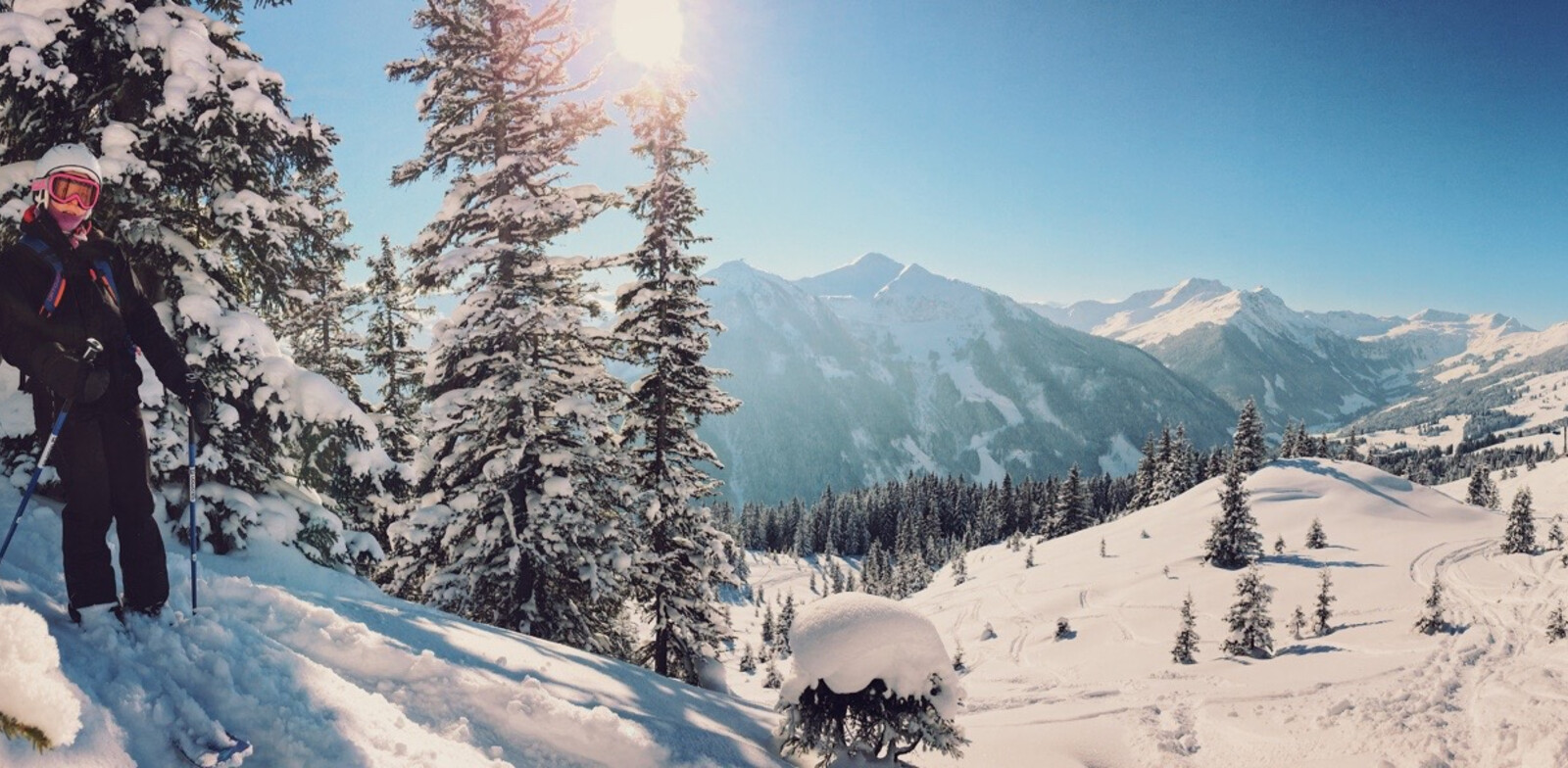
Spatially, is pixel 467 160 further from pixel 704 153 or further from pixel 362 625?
pixel 362 625

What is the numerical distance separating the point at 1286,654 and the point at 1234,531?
17343 millimetres

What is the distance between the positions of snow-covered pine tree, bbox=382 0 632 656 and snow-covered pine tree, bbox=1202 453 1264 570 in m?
43.2

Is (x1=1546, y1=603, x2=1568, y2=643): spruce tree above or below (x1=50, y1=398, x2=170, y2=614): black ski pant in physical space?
below

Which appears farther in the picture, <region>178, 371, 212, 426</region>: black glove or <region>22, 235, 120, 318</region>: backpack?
<region>178, 371, 212, 426</region>: black glove

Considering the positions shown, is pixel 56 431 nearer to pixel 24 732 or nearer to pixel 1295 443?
pixel 24 732

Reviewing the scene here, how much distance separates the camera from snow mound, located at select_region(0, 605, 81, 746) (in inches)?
101

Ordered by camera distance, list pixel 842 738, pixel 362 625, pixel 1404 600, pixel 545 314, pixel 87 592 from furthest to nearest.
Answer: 1. pixel 1404 600
2. pixel 545 314
3. pixel 842 738
4. pixel 362 625
5. pixel 87 592

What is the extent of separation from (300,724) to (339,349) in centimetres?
1985

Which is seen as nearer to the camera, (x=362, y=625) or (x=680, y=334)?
(x=362, y=625)

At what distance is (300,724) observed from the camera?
12.1 feet

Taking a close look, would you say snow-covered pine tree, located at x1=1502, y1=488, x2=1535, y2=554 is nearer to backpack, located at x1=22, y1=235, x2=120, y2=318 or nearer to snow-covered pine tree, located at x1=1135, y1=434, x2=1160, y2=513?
snow-covered pine tree, located at x1=1135, y1=434, x2=1160, y2=513

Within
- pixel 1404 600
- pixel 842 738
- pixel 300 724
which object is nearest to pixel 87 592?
pixel 300 724

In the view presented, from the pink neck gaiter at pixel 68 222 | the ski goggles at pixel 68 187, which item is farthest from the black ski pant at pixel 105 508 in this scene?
the ski goggles at pixel 68 187

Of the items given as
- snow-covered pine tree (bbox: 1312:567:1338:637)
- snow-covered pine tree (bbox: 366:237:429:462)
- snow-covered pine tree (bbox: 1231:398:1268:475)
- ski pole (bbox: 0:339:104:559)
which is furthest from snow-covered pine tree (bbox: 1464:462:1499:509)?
ski pole (bbox: 0:339:104:559)
